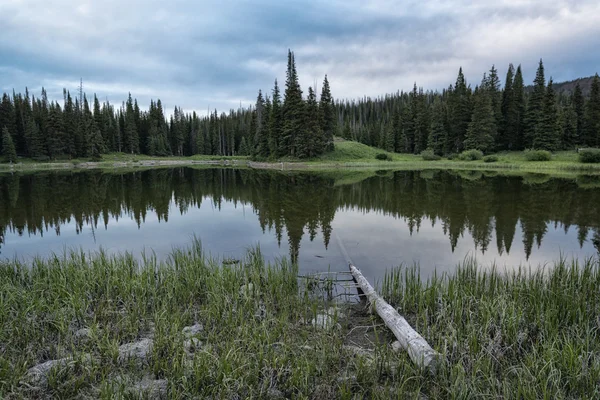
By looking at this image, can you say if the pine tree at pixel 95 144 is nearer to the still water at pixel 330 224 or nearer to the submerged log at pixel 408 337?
the still water at pixel 330 224

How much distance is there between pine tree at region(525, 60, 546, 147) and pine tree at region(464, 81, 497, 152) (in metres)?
5.46

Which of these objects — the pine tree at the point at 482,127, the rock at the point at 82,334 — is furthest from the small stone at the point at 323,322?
the pine tree at the point at 482,127

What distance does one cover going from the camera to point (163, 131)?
11019 cm

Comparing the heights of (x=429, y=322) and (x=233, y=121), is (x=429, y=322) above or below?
below

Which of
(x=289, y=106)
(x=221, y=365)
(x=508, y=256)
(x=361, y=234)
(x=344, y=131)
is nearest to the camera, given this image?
(x=221, y=365)

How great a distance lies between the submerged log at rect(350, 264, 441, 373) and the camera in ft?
15.7

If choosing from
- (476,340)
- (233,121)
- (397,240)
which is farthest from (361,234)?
(233,121)

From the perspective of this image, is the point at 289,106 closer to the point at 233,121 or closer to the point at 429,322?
the point at 233,121

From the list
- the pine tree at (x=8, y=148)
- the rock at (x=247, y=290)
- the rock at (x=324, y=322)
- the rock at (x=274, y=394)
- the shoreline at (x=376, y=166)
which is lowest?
the rock at (x=274, y=394)

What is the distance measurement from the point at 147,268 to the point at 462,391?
22.1ft

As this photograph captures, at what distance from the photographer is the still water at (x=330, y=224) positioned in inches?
482

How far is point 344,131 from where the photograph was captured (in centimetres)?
10056

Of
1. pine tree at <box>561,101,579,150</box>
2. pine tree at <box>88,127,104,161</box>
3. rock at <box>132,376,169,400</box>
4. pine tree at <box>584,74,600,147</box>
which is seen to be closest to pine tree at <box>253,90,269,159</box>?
pine tree at <box>88,127,104,161</box>

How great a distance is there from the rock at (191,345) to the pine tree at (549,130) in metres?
70.5
